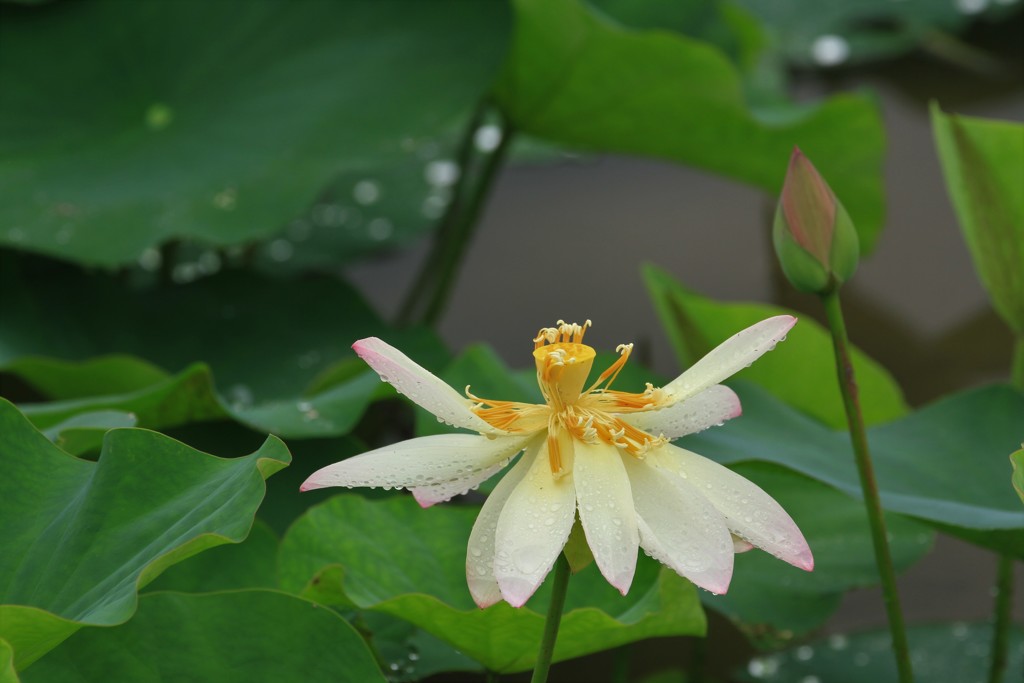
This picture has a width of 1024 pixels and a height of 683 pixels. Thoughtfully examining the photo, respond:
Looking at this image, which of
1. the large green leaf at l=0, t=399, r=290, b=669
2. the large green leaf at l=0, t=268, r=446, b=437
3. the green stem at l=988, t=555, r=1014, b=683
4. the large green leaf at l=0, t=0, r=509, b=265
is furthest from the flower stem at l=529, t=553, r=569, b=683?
the large green leaf at l=0, t=0, r=509, b=265

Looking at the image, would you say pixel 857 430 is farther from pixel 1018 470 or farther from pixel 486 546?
pixel 486 546

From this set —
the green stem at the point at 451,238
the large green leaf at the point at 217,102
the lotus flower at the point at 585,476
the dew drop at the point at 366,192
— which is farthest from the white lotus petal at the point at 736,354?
the dew drop at the point at 366,192

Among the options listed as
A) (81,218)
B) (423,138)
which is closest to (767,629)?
(423,138)

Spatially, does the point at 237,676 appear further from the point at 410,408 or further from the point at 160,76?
the point at 160,76

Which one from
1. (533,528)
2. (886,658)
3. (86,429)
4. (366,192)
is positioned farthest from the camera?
(366,192)

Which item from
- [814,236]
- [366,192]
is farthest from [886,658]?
[366,192]
